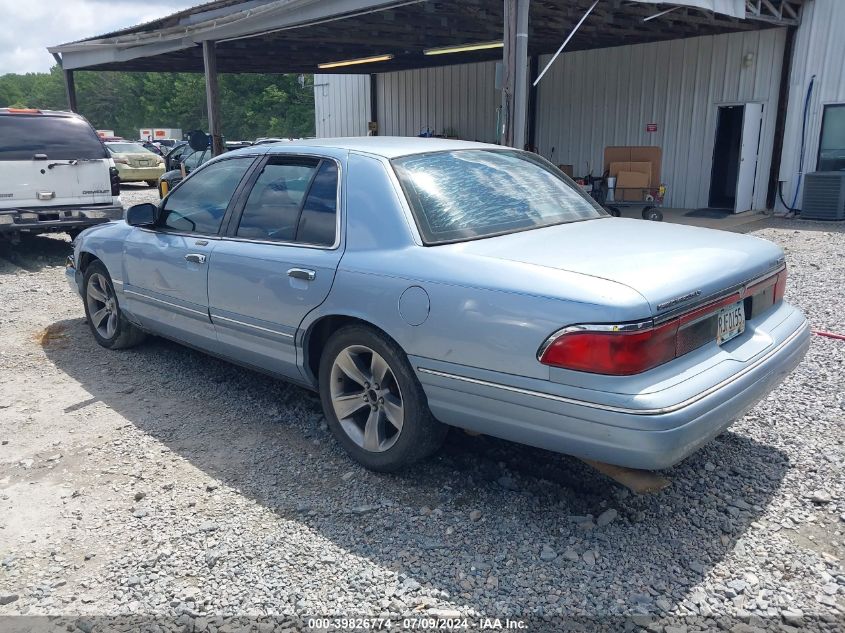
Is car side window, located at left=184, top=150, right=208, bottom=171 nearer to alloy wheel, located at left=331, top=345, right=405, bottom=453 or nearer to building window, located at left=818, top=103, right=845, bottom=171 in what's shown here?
building window, located at left=818, top=103, right=845, bottom=171

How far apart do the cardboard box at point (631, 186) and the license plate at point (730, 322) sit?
968cm

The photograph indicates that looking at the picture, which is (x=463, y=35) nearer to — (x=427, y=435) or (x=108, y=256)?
(x=108, y=256)

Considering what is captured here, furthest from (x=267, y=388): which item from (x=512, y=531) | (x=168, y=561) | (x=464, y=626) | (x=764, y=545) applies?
(x=764, y=545)

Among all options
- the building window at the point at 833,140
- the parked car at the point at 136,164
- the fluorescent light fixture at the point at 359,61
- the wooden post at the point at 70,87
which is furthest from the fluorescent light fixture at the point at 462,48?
the parked car at the point at 136,164

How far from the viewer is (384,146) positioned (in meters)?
3.79

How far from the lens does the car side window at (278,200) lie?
3.80 meters

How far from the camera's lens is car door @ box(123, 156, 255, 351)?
4246 millimetres

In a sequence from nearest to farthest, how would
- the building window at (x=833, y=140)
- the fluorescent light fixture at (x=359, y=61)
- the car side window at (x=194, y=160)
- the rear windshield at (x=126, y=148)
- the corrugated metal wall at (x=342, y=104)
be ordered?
the building window at (x=833, y=140), the car side window at (x=194, y=160), the fluorescent light fixture at (x=359, y=61), the rear windshield at (x=126, y=148), the corrugated metal wall at (x=342, y=104)

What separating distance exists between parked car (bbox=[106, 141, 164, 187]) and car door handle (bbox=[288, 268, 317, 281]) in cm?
1969

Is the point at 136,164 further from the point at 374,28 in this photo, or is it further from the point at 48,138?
the point at 48,138

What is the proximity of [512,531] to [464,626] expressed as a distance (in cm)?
63

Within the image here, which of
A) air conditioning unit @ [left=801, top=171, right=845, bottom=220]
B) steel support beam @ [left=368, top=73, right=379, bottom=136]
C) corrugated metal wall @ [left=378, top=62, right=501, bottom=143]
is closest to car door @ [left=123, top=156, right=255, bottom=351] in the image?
air conditioning unit @ [left=801, top=171, right=845, bottom=220]

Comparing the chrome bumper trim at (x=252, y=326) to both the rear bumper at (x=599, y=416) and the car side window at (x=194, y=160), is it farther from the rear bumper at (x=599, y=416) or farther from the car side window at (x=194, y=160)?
the car side window at (x=194, y=160)

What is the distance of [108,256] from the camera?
514 cm
